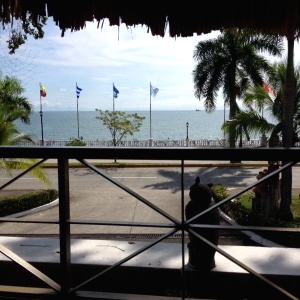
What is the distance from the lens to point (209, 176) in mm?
15625

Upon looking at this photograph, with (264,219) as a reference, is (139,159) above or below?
above

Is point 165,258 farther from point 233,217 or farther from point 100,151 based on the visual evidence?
point 233,217

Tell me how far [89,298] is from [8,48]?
163 inches

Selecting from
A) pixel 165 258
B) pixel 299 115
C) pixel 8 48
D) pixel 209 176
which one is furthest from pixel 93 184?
pixel 165 258

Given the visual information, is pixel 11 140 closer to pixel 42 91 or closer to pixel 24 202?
pixel 24 202

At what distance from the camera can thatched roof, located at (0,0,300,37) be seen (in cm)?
261

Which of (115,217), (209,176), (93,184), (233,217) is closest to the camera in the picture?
(233,217)

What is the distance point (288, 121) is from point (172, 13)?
22.0 ft

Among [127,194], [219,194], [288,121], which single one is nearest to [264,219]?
[219,194]

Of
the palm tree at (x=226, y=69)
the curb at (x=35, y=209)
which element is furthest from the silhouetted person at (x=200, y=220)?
the palm tree at (x=226, y=69)

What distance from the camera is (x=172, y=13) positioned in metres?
2.67

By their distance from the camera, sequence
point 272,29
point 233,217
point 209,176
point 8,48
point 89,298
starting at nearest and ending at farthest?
1. point 89,298
2. point 272,29
3. point 8,48
4. point 233,217
5. point 209,176

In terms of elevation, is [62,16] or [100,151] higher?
[62,16]

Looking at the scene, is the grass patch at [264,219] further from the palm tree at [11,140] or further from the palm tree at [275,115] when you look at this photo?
the palm tree at [11,140]
